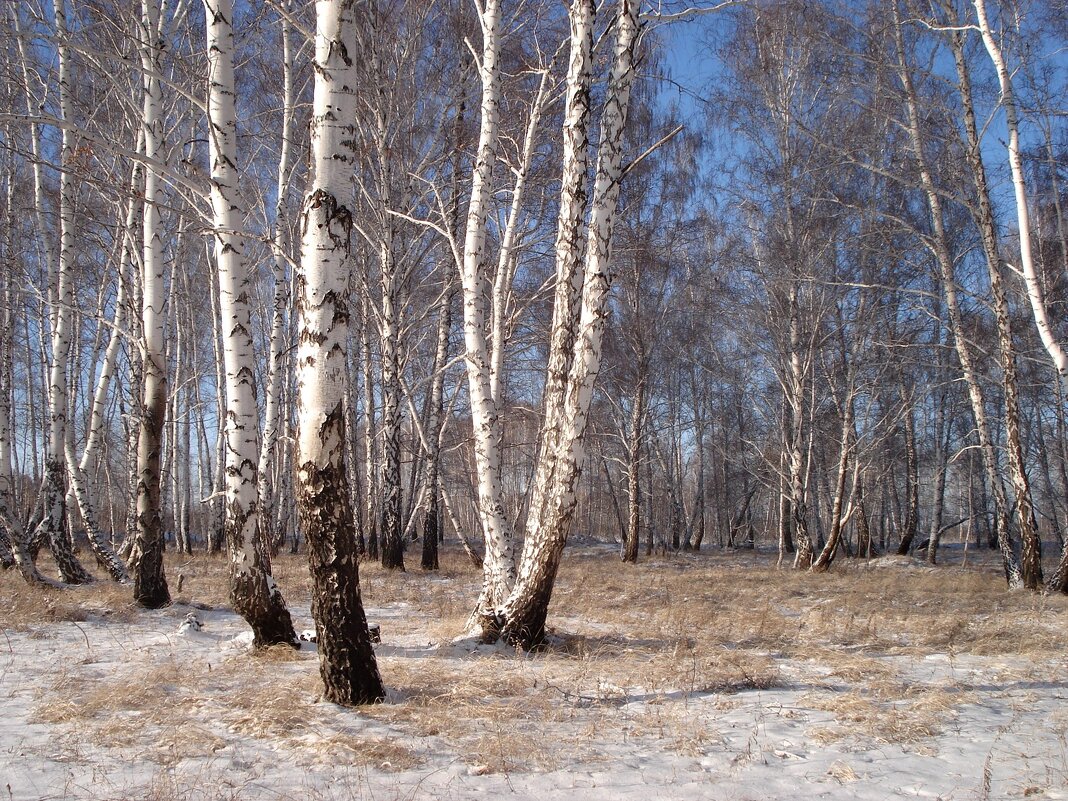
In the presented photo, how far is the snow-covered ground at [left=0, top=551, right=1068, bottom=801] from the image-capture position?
9.23ft

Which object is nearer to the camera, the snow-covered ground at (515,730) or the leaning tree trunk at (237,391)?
the snow-covered ground at (515,730)

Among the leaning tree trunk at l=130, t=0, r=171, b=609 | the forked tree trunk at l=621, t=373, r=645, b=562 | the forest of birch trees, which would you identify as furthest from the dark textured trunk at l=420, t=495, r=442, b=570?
the leaning tree trunk at l=130, t=0, r=171, b=609

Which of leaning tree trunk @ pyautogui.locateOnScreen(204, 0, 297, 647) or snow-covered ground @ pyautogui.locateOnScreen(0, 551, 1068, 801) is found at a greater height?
leaning tree trunk @ pyautogui.locateOnScreen(204, 0, 297, 647)

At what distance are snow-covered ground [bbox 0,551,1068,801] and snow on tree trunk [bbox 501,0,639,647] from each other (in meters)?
0.49

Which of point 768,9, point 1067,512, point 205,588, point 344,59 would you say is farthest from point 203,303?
point 1067,512

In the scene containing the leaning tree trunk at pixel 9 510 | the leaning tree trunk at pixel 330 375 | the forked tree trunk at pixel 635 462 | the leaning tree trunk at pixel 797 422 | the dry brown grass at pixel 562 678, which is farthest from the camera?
the forked tree trunk at pixel 635 462

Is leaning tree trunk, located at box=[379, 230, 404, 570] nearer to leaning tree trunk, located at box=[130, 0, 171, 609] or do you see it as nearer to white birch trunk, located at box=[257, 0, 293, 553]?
white birch trunk, located at box=[257, 0, 293, 553]

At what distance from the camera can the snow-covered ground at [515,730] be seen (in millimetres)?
2814

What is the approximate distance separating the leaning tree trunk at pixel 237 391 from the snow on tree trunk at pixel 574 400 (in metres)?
1.89

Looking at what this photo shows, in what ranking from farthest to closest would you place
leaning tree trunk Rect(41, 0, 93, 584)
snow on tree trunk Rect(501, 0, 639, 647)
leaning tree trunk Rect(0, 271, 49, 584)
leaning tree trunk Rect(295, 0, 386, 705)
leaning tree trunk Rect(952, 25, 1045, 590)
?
leaning tree trunk Rect(952, 25, 1045, 590) < leaning tree trunk Rect(41, 0, 93, 584) < leaning tree trunk Rect(0, 271, 49, 584) < snow on tree trunk Rect(501, 0, 639, 647) < leaning tree trunk Rect(295, 0, 386, 705)

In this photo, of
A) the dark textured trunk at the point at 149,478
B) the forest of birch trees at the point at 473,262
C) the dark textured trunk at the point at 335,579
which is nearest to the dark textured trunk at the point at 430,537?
the forest of birch trees at the point at 473,262

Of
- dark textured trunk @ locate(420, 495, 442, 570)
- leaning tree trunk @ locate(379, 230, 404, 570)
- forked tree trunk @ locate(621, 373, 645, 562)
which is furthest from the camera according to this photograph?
forked tree trunk @ locate(621, 373, 645, 562)

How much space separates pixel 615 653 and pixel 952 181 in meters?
10.1

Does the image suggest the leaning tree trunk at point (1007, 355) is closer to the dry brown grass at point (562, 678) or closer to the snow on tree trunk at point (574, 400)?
the dry brown grass at point (562, 678)
